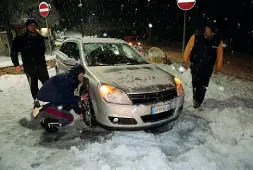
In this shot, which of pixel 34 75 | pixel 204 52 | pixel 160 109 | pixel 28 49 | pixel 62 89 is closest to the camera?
pixel 160 109

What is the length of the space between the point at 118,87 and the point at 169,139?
4.28 feet

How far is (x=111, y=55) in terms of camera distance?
516 centimetres

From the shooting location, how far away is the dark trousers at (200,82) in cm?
529

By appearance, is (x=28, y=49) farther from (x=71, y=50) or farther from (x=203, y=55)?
(x=203, y=55)

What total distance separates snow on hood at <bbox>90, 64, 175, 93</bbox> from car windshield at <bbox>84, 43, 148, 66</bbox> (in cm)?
30

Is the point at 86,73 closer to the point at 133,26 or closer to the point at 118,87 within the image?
the point at 118,87

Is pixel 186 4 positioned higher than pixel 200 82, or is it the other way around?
pixel 186 4

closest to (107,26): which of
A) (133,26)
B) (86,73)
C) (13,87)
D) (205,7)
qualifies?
(133,26)

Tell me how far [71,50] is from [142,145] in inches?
124

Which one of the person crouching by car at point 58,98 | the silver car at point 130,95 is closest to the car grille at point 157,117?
the silver car at point 130,95

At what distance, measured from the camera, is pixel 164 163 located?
3213 mm

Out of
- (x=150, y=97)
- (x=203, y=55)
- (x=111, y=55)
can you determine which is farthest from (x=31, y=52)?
(x=203, y=55)

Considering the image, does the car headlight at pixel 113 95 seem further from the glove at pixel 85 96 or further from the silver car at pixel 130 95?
the glove at pixel 85 96

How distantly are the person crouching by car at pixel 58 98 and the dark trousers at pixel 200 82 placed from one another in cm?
273
